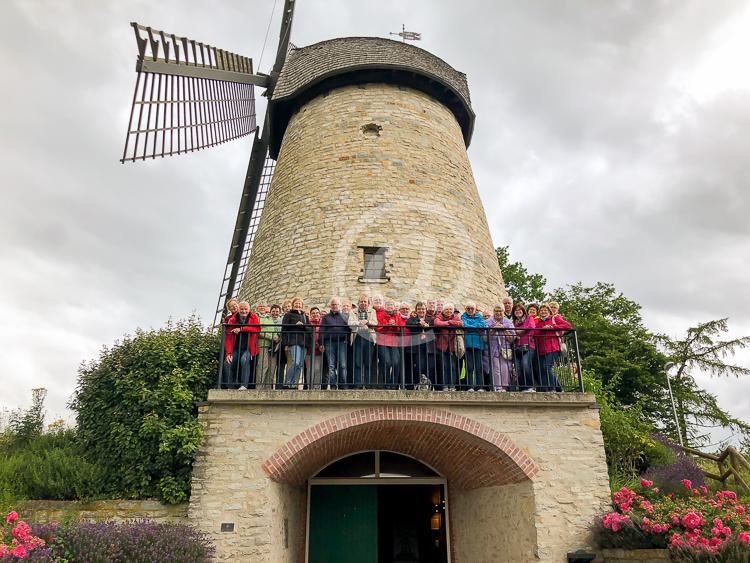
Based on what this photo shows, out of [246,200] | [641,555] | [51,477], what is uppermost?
[246,200]

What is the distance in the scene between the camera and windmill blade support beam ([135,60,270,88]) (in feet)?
41.1

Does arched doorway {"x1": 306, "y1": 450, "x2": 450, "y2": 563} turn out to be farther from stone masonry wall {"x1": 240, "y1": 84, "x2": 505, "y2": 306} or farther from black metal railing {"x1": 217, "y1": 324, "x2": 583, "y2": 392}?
stone masonry wall {"x1": 240, "y1": 84, "x2": 505, "y2": 306}

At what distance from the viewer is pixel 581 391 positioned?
7.59 m

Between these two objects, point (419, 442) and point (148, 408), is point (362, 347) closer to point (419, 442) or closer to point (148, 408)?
point (419, 442)

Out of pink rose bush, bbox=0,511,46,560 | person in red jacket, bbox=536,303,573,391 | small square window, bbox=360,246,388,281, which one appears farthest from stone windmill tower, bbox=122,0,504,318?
pink rose bush, bbox=0,511,46,560

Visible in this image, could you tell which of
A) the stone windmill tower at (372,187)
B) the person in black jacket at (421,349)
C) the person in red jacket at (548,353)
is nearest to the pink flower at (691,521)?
the person in red jacket at (548,353)

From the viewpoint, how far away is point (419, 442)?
27.2 feet

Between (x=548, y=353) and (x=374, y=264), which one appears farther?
(x=374, y=264)

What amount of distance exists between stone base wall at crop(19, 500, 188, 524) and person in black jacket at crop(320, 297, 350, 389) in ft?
7.90

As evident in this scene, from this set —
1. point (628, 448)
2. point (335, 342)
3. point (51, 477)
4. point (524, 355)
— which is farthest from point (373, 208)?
point (51, 477)

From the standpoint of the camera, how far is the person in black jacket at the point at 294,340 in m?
7.49

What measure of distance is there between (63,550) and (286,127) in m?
11.1

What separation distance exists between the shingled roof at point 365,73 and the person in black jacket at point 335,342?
6961mm

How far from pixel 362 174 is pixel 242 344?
500cm
